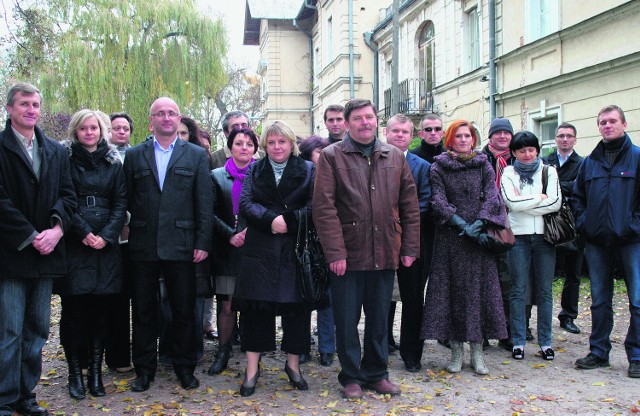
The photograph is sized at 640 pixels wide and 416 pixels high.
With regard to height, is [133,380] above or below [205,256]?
below

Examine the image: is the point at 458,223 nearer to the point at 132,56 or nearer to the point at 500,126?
the point at 500,126

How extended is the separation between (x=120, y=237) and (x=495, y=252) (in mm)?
3118

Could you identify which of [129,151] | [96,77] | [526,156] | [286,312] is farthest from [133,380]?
[96,77]

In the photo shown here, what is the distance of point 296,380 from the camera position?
16.4 feet

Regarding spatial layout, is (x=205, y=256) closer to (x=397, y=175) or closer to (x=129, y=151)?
(x=129, y=151)

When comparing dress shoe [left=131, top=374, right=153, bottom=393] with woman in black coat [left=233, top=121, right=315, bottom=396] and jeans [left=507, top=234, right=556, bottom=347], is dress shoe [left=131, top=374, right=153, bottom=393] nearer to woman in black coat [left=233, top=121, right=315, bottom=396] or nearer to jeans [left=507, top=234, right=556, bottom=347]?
woman in black coat [left=233, top=121, right=315, bottom=396]

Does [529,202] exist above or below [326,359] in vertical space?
above

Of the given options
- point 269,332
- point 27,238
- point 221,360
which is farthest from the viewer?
point 221,360

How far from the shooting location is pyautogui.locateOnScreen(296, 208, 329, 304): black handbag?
467cm

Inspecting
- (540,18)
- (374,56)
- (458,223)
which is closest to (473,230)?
(458,223)

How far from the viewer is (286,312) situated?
476 centimetres

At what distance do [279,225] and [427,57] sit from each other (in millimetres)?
17214

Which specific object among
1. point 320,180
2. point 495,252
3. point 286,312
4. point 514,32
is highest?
point 514,32

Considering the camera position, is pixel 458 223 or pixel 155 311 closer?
pixel 155 311
